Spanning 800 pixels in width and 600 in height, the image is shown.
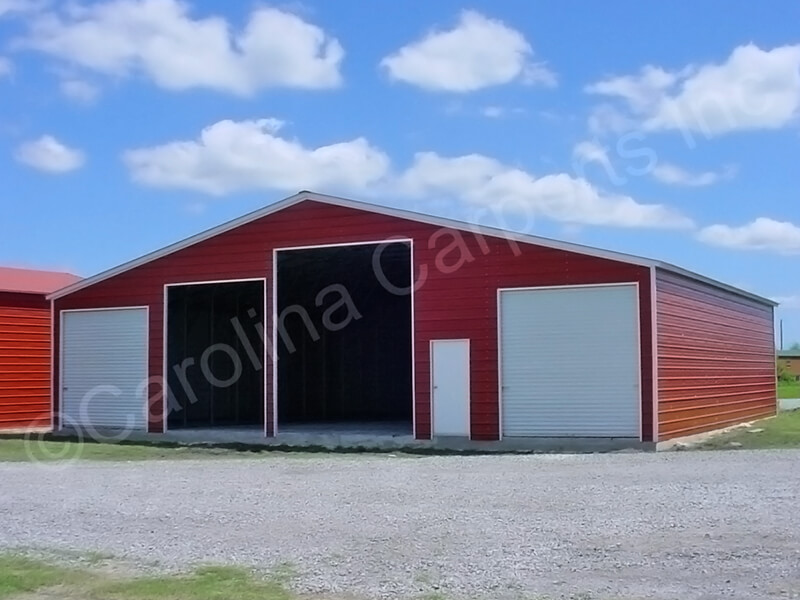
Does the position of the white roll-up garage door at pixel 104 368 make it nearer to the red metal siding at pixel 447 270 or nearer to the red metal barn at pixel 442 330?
the red metal barn at pixel 442 330

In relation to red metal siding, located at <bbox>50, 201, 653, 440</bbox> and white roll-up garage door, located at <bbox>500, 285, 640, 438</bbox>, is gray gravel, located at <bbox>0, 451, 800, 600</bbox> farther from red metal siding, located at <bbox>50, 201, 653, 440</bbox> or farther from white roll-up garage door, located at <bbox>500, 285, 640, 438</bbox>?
red metal siding, located at <bbox>50, 201, 653, 440</bbox>

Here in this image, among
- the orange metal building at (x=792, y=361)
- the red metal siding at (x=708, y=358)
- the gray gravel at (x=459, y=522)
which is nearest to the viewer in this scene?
the gray gravel at (x=459, y=522)

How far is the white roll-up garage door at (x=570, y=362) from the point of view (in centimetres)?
1791

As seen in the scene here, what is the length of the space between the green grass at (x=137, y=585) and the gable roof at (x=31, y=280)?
757 inches

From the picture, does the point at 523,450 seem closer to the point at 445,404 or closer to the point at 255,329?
the point at 445,404

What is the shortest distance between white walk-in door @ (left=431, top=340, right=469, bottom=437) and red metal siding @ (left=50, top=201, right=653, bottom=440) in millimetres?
152

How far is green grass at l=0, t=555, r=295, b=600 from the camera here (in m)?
7.40

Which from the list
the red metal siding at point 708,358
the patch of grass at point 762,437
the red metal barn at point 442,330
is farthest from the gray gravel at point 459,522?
the red metal siding at point 708,358

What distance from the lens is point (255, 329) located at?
95.0 feet

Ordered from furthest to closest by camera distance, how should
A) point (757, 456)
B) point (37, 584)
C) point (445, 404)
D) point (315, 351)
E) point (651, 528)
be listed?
point (315, 351) < point (445, 404) < point (757, 456) < point (651, 528) < point (37, 584)

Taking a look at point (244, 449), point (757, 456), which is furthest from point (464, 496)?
point (244, 449)

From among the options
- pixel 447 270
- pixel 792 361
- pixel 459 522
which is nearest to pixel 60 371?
pixel 447 270

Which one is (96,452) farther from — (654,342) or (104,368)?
(654,342)

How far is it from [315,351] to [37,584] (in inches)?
947
